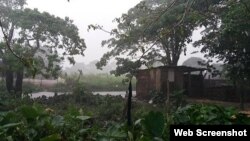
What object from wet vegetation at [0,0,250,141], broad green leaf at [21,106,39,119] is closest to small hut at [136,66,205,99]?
wet vegetation at [0,0,250,141]

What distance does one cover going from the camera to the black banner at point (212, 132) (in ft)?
12.6

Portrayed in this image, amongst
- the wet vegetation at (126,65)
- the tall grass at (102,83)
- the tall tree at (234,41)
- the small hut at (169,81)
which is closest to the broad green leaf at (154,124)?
the wet vegetation at (126,65)

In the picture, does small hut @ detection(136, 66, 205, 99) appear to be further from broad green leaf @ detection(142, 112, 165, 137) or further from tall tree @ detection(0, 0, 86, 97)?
broad green leaf @ detection(142, 112, 165, 137)

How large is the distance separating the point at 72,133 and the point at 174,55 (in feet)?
68.3

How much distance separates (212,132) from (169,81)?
1690 cm

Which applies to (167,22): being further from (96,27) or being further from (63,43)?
(96,27)

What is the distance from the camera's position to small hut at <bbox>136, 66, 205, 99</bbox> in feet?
68.7

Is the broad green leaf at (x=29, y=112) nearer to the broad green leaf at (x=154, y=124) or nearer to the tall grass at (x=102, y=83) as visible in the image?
the broad green leaf at (x=154, y=124)

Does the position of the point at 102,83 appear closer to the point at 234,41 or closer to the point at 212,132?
the point at 234,41

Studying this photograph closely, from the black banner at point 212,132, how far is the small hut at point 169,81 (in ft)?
51.6

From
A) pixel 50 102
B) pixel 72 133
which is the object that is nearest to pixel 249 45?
pixel 50 102

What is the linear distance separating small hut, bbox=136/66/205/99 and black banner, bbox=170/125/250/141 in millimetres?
15714

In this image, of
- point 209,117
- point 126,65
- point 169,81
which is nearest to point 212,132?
point 209,117

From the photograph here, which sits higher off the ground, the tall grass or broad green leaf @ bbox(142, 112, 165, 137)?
the tall grass
